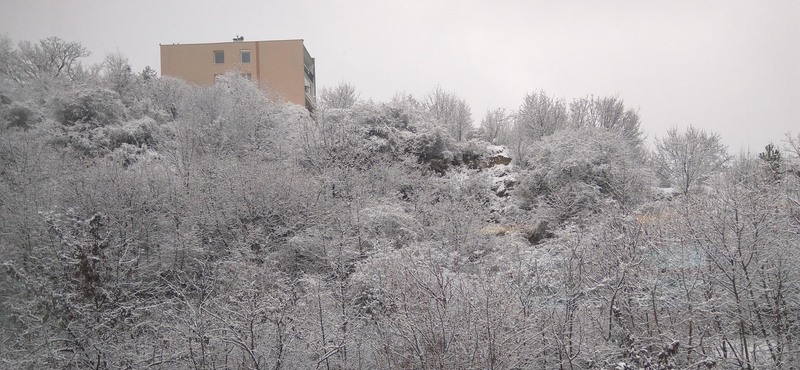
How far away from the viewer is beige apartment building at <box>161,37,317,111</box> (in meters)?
32.2

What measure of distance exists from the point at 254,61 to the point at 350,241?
24362mm

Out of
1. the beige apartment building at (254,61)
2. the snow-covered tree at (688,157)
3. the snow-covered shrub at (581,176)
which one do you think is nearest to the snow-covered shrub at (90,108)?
the beige apartment building at (254,61)

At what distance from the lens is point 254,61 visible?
3241 cm

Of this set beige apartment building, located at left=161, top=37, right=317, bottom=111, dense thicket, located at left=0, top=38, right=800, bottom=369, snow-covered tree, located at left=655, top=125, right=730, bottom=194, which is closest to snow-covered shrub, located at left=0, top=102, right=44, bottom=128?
dense thicket, located at left=0, top=38, right=800, bottom=369

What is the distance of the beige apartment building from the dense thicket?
5230 mm

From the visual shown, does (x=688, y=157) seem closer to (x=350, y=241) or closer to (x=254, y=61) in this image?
(x=350, y=241)

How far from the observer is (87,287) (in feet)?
25.9

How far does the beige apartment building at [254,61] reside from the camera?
32219mm

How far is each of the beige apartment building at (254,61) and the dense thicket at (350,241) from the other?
523 centimetres

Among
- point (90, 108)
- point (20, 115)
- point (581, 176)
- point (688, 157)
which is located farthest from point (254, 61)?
point (688, 157)

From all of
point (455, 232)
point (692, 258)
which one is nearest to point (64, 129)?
point (455, 232)

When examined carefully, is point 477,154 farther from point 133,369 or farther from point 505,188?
point 133,369

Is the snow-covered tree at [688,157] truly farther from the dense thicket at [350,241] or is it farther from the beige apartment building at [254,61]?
the beige apartment building at [254,61]

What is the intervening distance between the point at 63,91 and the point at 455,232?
1969 cm
